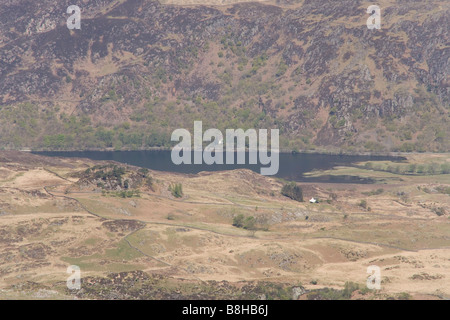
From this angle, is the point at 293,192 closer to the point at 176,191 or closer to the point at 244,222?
the point at 176,191

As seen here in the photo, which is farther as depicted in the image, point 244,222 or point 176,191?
point 176,191

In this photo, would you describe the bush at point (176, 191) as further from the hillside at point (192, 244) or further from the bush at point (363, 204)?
the bush at point (363, 204)

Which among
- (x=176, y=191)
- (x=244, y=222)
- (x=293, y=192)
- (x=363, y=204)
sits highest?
(x=176, y=191)

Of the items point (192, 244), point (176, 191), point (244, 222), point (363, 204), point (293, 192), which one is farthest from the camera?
point (293, 192)

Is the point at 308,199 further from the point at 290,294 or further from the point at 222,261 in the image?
the point at 290,294

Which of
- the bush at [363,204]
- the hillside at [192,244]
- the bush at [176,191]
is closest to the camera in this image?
the hillside at [192,244]

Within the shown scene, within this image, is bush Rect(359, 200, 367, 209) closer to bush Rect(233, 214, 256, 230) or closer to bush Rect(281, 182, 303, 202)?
bush Rect(281, 182, 303, 202)

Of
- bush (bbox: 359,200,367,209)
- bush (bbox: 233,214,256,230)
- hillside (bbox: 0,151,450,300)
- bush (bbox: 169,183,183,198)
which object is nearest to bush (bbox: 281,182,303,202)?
hillside (bbox: 0,151,450,300)

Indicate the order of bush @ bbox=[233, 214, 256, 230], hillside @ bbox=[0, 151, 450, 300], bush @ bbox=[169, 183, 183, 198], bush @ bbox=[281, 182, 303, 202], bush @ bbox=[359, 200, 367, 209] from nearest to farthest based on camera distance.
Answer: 1. hillside @ bbox=[0, 151, 450, 300]
2. bush @ bbox=[233, 214, 256, 230]
3. bush @ bbox=[169, 183, 183, 198]
4. bush @ bbox=[359, 200, 367, 209]
5. bush @ bbox=[281, 182, 303, 202]

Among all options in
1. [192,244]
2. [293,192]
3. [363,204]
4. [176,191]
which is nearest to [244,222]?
[192,244]

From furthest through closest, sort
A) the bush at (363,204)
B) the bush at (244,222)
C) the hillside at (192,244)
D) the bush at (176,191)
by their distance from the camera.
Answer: the bush at (363,204)
the bush at (176,191)
the bush at (244,222)
the hillside at (192,244)

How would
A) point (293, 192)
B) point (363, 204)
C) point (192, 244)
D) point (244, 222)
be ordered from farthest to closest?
point (293, 192) < point (363, 204) < point (244, 222) < point (192, 244)

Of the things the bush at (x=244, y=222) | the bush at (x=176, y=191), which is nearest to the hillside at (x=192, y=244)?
the bush at (x=244, y=222)

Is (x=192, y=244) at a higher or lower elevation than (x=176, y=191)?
lower
